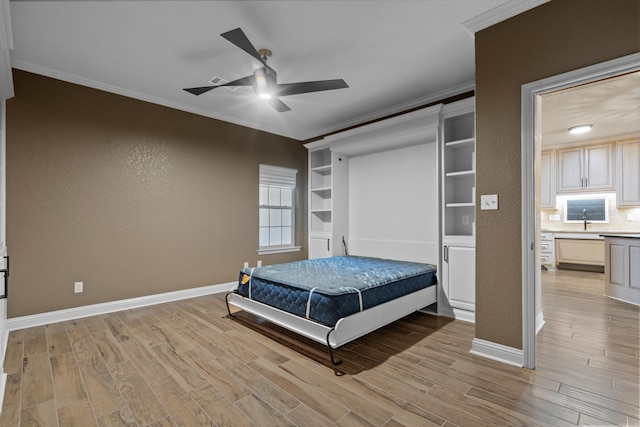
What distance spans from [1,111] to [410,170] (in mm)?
4523

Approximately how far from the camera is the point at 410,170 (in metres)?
4.19

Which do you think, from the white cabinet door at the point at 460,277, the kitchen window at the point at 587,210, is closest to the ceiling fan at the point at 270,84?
the white cabinet door at the point at 460,277

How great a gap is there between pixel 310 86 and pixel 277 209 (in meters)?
3.10

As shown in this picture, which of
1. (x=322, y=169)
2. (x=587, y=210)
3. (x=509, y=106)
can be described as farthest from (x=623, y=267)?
(x=322, y=169)

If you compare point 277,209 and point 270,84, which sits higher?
point 270,84

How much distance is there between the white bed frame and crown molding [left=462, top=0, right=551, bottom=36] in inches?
97.8

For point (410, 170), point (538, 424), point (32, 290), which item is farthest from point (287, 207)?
point (538, 424)

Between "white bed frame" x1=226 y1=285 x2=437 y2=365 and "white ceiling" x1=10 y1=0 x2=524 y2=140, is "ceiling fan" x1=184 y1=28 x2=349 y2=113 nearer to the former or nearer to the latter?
"white ceiling" x1=10 y1=0 x2=524 y2=140

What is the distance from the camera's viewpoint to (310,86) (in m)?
2.75

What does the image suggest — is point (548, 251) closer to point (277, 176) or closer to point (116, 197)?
point (277, 176)

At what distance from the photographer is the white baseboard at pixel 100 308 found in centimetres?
300

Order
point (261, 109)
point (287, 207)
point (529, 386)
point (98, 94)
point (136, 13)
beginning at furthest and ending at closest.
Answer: point (287, 207)
point (261, 109)
point (98, 94)
point (136, 13)
point (529, 386)

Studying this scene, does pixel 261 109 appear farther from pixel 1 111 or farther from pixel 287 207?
pixel 1 111

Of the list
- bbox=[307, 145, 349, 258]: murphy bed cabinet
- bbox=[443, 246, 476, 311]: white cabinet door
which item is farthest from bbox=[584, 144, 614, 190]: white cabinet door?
bbox=[307, 145, 349, 258]: murphy bed cabinet
